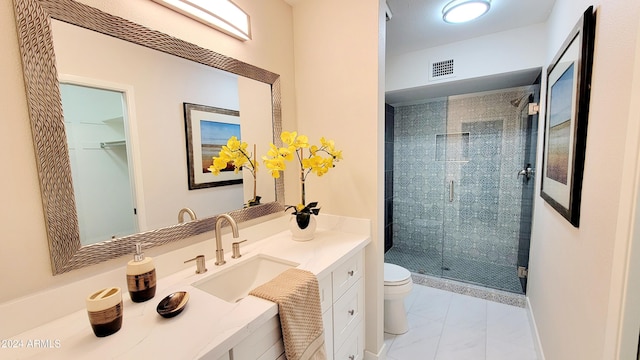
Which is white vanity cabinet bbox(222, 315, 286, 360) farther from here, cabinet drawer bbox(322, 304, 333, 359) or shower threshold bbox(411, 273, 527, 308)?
shower threshold bbox(411, 273, 527, 308)

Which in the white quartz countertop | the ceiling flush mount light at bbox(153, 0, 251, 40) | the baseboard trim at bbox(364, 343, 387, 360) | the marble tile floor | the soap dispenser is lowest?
the marble tile floor

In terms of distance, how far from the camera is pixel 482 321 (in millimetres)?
2080

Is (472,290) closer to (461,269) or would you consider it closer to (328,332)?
(461,269)

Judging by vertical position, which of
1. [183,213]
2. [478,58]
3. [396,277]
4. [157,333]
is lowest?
[396,277]

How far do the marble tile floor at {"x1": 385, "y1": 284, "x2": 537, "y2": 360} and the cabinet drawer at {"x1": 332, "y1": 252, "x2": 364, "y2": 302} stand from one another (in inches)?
30.5

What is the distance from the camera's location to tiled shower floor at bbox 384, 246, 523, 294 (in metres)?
2.56

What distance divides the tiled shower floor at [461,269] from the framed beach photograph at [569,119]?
134 cm

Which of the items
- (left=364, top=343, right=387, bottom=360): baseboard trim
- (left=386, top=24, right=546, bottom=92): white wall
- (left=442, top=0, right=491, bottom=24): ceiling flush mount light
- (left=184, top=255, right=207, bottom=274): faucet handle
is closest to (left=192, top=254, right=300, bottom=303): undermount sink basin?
(left=184, top=255, right=207, bottom=274): faucet handle

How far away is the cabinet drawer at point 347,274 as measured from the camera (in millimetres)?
1281

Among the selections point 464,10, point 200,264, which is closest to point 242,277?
point 200,264

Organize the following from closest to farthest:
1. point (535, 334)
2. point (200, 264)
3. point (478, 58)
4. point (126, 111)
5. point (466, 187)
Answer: point (126, 111) → point (200, 264) → point (535, 334) → point (478, 58) → point (466, 187)

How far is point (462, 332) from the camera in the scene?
77.1 inches

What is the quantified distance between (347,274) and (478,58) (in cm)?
215

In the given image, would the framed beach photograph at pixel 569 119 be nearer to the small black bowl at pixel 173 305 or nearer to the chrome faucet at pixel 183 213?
the small black bowl at pixel 173 305
